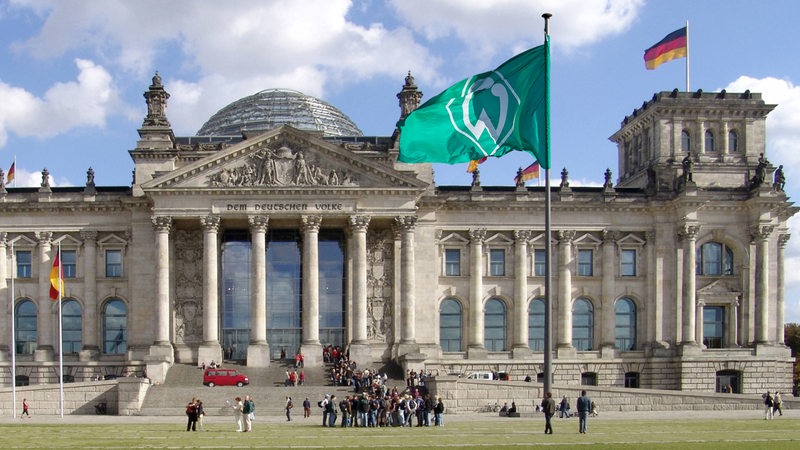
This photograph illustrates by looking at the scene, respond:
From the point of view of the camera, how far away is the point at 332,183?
81812 mm

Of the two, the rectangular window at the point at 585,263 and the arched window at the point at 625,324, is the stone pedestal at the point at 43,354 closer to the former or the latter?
the rectangular window at the point at 585,263

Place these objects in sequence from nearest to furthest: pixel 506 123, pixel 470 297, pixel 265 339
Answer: pixel 506 123 < pixel 265 339 < pixel 470 297

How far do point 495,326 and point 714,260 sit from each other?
1766 centimetres

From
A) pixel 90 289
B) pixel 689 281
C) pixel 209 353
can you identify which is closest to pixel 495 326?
pixel 689 281

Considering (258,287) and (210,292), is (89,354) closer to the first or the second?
(210,292)

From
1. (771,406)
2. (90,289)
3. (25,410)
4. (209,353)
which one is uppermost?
(90,289)

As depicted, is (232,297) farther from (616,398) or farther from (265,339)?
(616,398)

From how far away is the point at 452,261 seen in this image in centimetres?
8812

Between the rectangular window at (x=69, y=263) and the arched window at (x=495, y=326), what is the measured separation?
31349mm

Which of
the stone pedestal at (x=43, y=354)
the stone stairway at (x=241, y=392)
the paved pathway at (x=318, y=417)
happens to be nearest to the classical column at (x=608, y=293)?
the stone stairway at (x=241, y=392)

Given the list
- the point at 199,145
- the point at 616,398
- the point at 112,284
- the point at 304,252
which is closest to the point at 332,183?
the point at 304,252

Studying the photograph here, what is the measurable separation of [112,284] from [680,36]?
45.9 meters

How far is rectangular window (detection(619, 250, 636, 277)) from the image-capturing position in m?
89.2

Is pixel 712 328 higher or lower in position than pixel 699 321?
lower
